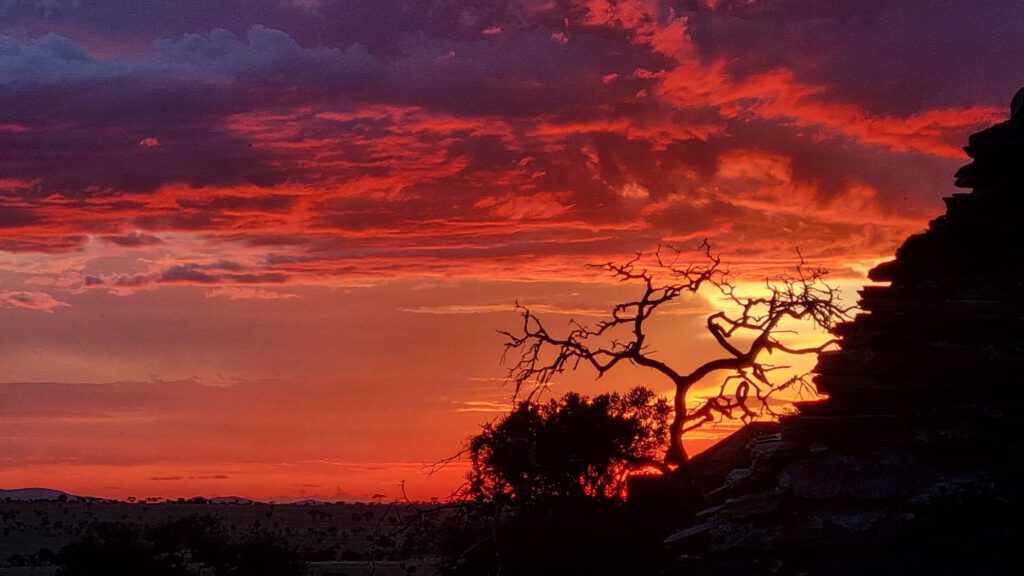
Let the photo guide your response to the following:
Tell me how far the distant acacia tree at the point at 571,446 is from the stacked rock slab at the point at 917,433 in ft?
66.3

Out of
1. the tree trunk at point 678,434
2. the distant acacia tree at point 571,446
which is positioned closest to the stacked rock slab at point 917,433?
the tree trunk at point 678,434

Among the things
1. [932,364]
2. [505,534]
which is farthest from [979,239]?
[505,534]

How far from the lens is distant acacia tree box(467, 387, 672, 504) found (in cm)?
4312

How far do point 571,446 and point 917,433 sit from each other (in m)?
25.6

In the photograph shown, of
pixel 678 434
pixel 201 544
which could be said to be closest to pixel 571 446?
pixel 678 434

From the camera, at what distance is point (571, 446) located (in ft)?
150

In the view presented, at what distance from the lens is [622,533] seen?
38406 mm

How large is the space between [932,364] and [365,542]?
74147 mm

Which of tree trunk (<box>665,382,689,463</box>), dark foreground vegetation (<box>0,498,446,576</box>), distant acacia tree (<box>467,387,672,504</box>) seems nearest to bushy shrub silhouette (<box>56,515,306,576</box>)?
dark foreground vegetation (<box>0,498,446,576</box>)

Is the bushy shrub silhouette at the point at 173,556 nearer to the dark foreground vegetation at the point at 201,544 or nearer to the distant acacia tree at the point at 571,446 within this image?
the dark foreground vegetation at the point at 201,544

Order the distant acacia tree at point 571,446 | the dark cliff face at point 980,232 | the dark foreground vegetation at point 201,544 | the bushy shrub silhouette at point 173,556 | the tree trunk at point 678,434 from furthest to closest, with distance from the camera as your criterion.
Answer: the dark foreground vegetation at point 201,544 < the bushy shrub silhouette at point 173,556 < the distant acacia tree at point 571,446 < the tree trunk at point 678,434 < the dark cliff face at point 980,232

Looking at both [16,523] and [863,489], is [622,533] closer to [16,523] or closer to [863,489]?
[863,489]

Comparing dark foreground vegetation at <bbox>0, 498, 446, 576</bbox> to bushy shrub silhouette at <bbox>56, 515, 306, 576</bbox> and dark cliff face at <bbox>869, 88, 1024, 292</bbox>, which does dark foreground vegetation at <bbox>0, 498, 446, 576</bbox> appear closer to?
bushy shrub silhouette at <bbox>56, 515, 306, 576</bbox>

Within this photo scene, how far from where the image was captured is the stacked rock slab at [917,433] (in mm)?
19750
